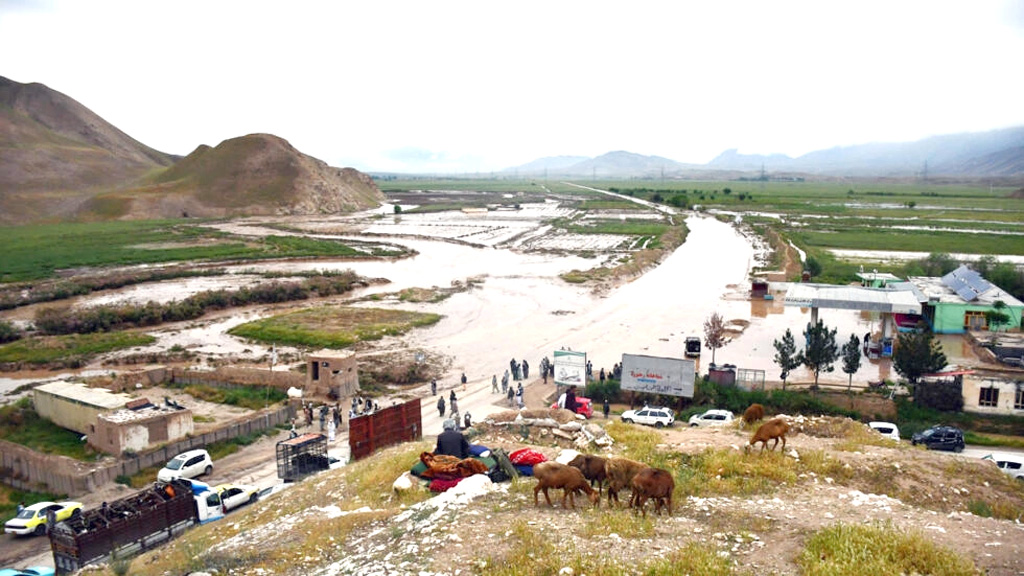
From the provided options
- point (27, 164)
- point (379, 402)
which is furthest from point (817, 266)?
point (27, 164)

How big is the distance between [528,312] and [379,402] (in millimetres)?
18479

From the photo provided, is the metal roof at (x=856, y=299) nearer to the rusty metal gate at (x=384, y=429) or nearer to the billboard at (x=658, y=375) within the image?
the billboard at (x=658, y=375)

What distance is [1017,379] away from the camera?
23406mm

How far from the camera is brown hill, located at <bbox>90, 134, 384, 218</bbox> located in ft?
371

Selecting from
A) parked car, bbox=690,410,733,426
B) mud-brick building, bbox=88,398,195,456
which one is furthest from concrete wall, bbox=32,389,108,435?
parked car, bbox=690,410,733,426

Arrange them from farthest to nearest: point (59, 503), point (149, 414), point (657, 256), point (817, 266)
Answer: point (657, 256), point (817, 266), point (149, 414), point (59, 503)

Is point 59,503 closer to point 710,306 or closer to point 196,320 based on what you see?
point 196,320

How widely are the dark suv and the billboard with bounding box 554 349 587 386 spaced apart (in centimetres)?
1103

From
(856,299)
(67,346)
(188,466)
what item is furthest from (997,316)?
(67,346)

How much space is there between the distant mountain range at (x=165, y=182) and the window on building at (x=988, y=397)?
10987 centimetres

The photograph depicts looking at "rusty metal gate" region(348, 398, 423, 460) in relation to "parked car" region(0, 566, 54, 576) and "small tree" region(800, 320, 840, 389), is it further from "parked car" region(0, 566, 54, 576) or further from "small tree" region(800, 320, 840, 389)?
"small tree" region(800, 320, 840, 389)

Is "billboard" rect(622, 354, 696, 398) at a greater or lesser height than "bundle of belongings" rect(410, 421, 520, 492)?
lesser

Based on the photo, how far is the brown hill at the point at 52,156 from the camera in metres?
118

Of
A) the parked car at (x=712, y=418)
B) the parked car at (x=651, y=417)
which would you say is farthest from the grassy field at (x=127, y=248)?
the parked car at (x=712, y=418)
